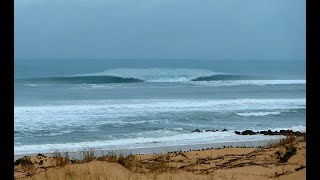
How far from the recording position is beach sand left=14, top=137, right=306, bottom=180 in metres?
5.43

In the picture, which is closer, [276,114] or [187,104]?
[276,114]

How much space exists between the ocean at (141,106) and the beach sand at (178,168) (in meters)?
3.26

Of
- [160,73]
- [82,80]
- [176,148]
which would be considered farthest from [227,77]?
[176,148]

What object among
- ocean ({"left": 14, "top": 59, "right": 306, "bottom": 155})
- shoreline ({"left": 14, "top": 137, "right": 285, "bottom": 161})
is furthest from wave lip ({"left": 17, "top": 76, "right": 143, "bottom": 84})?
shoreline ({"left": 14, "top": 137, "right": 285, "bottom": 161})

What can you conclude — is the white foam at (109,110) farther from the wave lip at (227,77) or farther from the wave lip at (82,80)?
the wave lip at (227,77)

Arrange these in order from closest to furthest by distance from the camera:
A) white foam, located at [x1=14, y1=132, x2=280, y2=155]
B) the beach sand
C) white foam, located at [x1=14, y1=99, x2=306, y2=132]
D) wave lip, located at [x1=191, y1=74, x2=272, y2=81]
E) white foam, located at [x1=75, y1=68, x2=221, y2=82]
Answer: the beach sand
white foam, located at [x1=14, y1=132, x2=280, y2=155]
white foam, located at [x1=14, y1=99, x2=306, y2=132]
white foam, located at [x1=75, y1=68, x2=221, y2=82]
wave lip, located at [x1=191, y1=74, x2=272, y2=81]

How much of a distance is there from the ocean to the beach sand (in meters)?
3.26

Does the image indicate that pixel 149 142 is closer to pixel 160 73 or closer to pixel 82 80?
pixel 82 80

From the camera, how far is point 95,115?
54.4ft

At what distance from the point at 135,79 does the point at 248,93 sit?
10340 millimetres

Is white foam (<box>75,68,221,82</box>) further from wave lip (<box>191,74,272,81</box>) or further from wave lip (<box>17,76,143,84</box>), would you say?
wave lip (<box>17,76,143,84</box>)

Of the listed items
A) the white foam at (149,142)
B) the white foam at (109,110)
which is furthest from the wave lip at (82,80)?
the white foam at (149,142)
